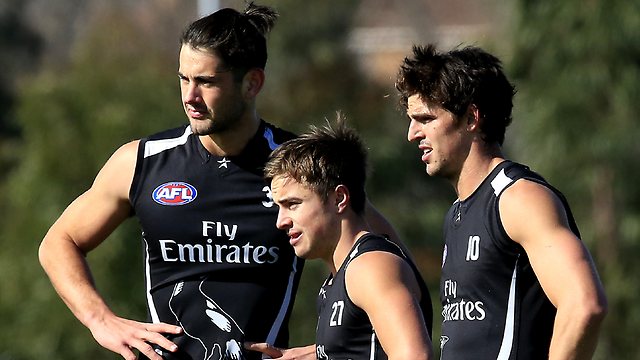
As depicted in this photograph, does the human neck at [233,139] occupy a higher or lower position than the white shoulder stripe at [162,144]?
higher

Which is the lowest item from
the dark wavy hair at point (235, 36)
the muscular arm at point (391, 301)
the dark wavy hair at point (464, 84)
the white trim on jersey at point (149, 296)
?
the white trim on jersey at point (149, 296)

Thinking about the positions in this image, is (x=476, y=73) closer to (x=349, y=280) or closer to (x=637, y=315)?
(x=349, y=280)

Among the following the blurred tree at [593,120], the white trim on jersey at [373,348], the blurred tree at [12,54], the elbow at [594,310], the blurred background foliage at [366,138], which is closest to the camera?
the elbow at [594,310]

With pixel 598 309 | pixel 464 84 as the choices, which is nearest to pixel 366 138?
pixel 464 84

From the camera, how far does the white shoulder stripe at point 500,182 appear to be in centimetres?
503

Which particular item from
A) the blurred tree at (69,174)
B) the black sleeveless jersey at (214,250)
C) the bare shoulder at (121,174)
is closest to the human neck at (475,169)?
the black sleeveless jersey at (214,250)

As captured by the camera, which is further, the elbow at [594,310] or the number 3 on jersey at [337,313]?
the number 3 on jersey at [337,313]

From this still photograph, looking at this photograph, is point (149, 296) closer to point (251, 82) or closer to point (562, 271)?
point (251, 82)

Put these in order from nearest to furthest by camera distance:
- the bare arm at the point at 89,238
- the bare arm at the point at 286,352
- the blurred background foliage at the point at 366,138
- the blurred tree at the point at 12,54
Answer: the bare arm at the point at 286,352 → the bare arm at the point at 89,238 → the blurred background foliage at the point at 366,138 → the blurred tree at the point at 12,54

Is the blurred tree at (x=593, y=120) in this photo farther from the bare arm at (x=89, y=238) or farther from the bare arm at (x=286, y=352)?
the bare arm at (x=286, y=352)

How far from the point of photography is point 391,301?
481 centimetres

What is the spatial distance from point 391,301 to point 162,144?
5.79ft

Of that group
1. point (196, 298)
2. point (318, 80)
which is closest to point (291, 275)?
point (196, 298)

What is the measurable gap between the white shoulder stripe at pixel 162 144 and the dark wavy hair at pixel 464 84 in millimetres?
1232
